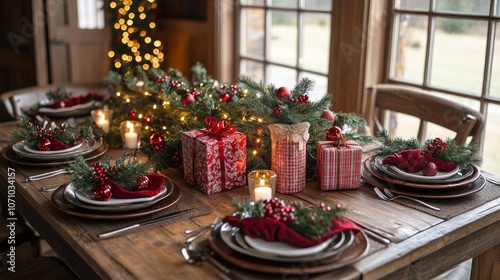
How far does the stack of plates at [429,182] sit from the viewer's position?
1629mm

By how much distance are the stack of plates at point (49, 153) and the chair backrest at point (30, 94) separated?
756 millimetres

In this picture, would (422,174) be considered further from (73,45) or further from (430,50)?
(73,45)

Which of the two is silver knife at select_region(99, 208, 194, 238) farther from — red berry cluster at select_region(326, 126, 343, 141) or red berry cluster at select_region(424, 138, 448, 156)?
red berry cluster at select_region(424, 138, 448, 156)

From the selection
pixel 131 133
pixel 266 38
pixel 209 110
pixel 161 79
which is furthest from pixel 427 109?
pixel 266 38

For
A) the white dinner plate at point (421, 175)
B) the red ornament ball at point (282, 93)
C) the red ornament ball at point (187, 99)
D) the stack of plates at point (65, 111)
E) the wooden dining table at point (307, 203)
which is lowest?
the wooden dining table at point (307, 203)

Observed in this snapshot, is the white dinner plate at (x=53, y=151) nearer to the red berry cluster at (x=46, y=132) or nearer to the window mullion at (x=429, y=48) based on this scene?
the red berry cluster at (x=46, y=132)

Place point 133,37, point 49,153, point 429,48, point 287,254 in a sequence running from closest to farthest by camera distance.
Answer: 1. point 287,254
2. point 49,153
3. point 429,48
4. point 133,37

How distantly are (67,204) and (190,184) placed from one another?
36 centimetres

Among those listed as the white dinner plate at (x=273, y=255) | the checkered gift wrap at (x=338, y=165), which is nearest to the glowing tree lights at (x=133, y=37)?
the checkered gift wrap at (x=338, y=165)

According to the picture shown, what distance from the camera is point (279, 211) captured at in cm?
130

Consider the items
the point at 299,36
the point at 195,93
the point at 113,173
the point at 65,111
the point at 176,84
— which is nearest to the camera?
the point at 113,173

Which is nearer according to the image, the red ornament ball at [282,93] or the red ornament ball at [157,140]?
the red ornament ball at [282,93]

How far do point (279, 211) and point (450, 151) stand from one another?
68 cm

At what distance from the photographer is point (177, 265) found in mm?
1259
